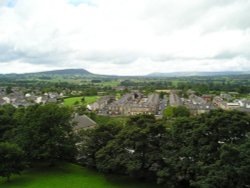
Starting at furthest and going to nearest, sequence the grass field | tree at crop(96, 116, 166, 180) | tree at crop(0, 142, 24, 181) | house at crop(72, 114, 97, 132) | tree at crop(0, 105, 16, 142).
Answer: house at crop(72, 114, 97, 132) → tree at crop(0, 105, 16, 142) → tree at crop(0, 142, 24, 181) → the grass field → tree at crop(96, 116, 166, 180)

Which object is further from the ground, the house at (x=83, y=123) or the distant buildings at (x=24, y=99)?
the house at (x=83, y=123)

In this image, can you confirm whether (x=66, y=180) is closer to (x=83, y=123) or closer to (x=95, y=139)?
Result: (x=95, y=139)

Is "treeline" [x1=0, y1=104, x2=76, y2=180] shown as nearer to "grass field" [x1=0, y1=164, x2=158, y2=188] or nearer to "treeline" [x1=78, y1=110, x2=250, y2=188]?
"grass field" [x1=0, y1=164, x2=158, y2=188]

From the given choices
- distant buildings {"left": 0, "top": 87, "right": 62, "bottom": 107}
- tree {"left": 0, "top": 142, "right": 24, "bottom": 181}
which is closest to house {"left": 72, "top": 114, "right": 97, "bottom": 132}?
tree {"left": 0, "top": 142, "right": 24, "bottom": 181}

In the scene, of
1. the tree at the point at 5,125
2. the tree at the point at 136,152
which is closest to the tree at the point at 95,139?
the tree at the point at 136,152

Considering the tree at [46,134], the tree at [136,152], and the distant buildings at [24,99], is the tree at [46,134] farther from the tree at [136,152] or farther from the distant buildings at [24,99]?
A: the distant buildings at [24,99]

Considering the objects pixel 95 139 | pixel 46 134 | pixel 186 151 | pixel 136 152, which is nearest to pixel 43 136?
pixel 46 134
